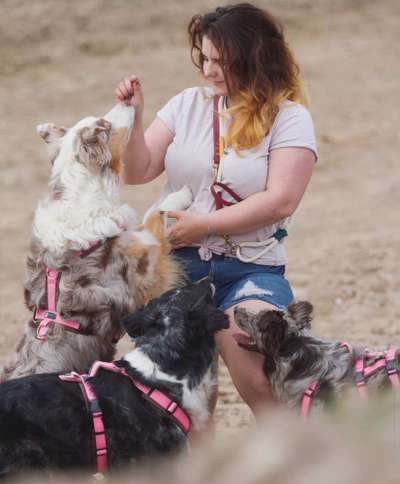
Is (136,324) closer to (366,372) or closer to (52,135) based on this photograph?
(366,372)

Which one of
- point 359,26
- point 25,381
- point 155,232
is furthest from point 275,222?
point 359,26

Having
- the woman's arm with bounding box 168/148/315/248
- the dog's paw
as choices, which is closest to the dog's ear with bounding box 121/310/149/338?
the woman's arm with bounding box 168/148/315/248

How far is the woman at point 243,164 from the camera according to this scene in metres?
5.16

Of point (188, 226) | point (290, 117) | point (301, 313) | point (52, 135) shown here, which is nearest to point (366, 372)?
point (301, 313)

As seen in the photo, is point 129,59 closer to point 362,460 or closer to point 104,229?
point 104,229

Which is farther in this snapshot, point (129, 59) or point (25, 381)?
point (129, 59)

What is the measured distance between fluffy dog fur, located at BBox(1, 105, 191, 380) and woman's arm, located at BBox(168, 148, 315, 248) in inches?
8.5

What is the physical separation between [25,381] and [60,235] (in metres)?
0.96

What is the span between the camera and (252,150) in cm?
522

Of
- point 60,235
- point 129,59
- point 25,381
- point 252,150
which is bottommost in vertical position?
point 129,59

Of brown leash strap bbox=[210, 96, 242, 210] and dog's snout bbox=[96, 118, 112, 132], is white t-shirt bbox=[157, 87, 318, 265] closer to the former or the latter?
brown leash strap bbox=[210, 96, 242, 210]

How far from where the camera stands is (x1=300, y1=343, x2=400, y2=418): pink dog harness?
15.3ft

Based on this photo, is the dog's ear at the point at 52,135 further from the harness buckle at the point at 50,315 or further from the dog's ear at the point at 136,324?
the dog's ear at the point at 136,324

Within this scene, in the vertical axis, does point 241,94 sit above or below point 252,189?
above
